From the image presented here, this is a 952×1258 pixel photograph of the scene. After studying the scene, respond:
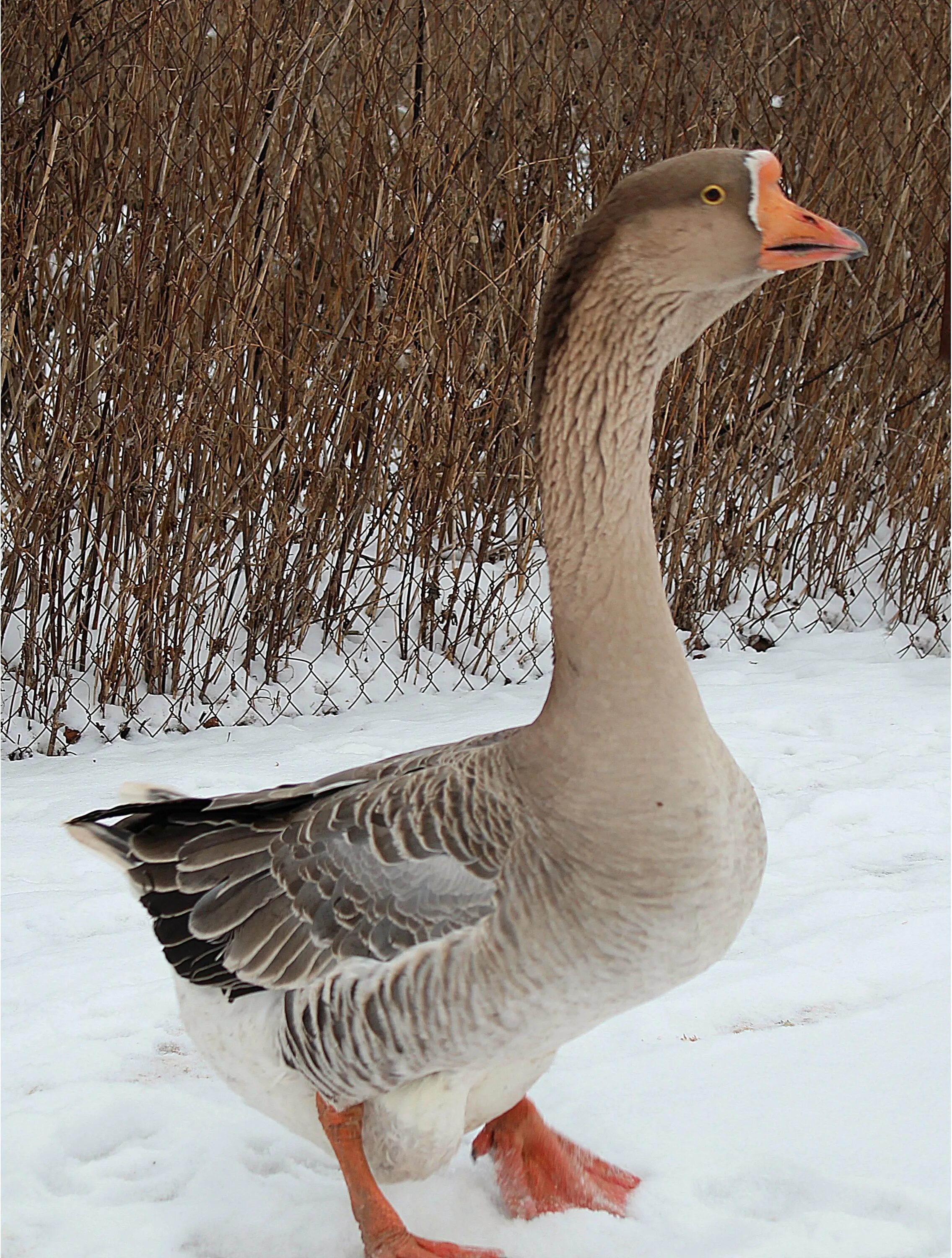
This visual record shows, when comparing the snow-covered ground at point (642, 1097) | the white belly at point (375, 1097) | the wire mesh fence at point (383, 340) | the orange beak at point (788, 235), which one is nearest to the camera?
the orange beak at point (788, 235)

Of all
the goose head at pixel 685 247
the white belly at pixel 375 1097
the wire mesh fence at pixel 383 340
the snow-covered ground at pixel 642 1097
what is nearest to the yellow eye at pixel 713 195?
the goose head at pixel 685 247

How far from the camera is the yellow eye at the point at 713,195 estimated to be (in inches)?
73.1

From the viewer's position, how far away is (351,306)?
16.3ft

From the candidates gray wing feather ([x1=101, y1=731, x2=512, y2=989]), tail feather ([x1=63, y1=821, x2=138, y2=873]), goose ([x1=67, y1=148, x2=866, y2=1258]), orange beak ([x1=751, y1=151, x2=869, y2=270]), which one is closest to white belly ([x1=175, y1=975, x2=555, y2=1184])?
goose ([x1=67, y1=148, x2=866, y2=1258])

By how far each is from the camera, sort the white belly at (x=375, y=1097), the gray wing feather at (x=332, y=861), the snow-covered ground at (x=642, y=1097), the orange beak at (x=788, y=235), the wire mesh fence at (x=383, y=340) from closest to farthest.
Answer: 1. the orange beak at (x=788, y=235)
2. the gray wing feather at (x=332, y=861)
3. the white belly at (x=375, y=1097)
4. the snow-covered ground at (x=642, y=1097)
5. the wire mesh fence at (x=383, y=340)

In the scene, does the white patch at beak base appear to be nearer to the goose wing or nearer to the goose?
the goose

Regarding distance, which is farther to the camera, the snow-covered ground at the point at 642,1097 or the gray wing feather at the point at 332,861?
the snow-covered ground at the point at 642,1097

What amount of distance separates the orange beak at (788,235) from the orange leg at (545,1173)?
5.40 ft

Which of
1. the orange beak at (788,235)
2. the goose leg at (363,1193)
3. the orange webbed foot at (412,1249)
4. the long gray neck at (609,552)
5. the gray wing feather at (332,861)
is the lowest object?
the orange webbed foot at (412,1249)

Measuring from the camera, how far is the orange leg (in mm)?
2303

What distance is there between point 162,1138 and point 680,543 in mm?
3916

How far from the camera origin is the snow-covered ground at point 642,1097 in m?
2.23

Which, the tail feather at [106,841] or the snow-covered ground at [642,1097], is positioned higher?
the tail feather at [106,841]

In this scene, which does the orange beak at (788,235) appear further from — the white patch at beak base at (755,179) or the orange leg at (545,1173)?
the orange leg at (545,1173)
